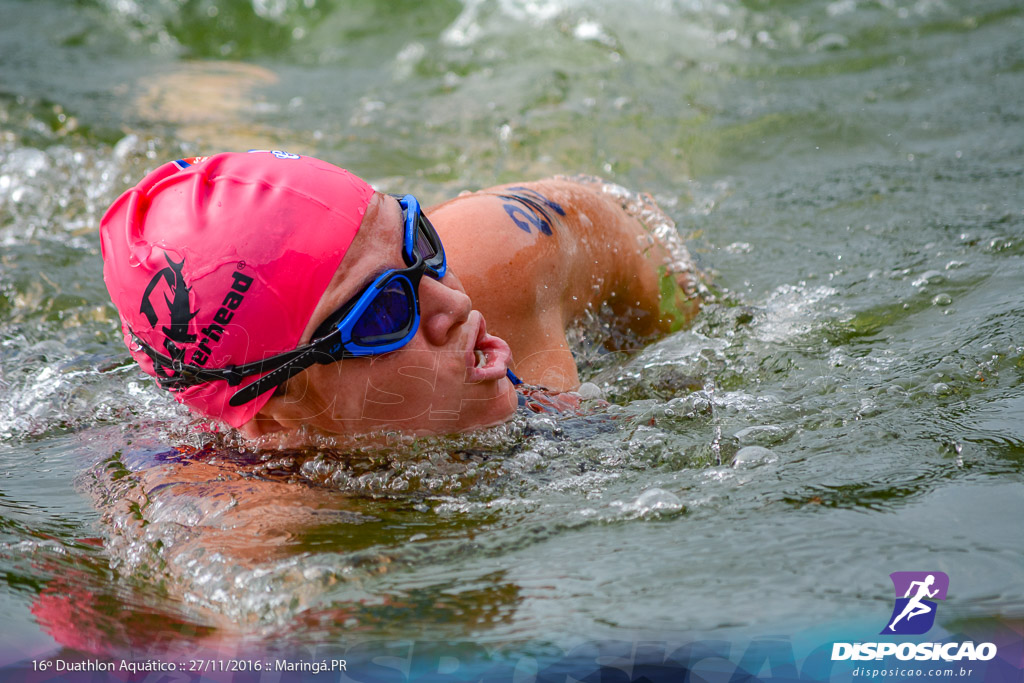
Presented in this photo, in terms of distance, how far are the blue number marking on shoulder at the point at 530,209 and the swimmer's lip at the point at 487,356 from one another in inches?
22.0

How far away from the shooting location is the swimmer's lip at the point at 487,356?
264 centimetres

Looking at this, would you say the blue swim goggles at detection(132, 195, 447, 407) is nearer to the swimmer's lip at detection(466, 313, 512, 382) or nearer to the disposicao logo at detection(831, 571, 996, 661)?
the swimmer's lip at detection(466, 313, 512, 382)

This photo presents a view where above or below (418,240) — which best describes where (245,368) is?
below

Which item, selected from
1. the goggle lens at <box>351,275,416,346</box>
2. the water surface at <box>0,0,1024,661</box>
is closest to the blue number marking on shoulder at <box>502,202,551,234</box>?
the water surface at <box>0,0,1024,661</box>

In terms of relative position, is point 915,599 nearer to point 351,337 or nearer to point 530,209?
point 351,337

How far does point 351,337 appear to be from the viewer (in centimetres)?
243

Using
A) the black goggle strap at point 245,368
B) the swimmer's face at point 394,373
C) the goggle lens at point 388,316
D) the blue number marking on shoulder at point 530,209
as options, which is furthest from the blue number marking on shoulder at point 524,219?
the black goggle strap at point 245,368

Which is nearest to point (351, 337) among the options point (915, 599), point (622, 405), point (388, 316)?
point (388, 316)

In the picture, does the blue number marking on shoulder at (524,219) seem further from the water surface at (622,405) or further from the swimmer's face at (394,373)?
the water surface at (622,405)

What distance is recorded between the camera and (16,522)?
8.30 ft

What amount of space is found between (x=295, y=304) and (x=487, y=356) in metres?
0.64

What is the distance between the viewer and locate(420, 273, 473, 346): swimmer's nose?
8.48 feet

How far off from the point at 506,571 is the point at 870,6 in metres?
8.79

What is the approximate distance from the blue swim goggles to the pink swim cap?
3 centimetres
